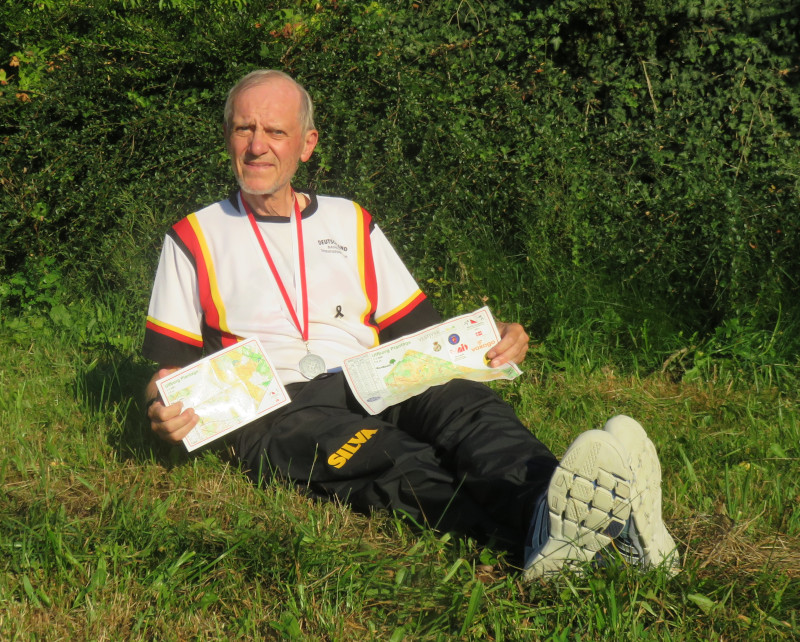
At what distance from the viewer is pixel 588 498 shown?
2539 mm

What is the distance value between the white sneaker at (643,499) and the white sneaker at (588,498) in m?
0.03

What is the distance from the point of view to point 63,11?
18.2ft

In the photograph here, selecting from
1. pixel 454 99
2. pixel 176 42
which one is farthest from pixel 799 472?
pixel 176 42

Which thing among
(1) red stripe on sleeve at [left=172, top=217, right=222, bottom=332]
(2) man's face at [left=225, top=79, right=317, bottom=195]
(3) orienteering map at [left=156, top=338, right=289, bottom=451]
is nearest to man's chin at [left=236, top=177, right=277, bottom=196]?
(2) man's face at [left=225, top=79, right=317, bottom=195]

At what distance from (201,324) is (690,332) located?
9.02 feet

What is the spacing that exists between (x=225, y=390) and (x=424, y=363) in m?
0.81

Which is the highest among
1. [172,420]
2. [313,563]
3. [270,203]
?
[270,203]

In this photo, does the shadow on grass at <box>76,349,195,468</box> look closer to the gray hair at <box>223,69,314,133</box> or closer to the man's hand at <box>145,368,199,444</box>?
the man's hand at <box>145,368,199,444</box>

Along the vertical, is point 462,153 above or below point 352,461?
above

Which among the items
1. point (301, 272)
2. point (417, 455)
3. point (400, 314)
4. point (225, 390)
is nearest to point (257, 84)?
point (301, 272)

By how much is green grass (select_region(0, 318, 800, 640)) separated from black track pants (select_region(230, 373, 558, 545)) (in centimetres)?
9

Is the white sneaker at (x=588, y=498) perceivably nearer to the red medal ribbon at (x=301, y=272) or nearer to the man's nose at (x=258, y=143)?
the red medal ribbon at (x=301, y=272)

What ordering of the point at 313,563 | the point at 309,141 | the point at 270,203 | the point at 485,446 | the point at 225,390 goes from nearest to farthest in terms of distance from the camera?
the point at 313,563 < the point at 485,446 < the point at 225,390 < the point at 270,203 < the point at 309,141

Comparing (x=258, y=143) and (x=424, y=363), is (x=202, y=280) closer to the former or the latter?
(x=258, y=143)
